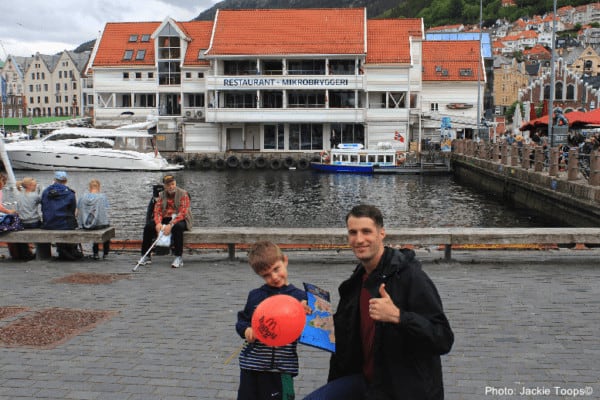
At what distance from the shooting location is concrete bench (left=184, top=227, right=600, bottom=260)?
10766mm

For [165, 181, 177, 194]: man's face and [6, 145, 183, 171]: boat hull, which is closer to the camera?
[165, 181, 177, 194]: man's face

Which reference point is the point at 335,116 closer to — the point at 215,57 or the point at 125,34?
the point at 215,57

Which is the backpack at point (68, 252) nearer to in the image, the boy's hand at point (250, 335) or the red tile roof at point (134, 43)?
the boy's hand at point (250, 335)

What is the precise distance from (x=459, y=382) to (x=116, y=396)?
9.25ft

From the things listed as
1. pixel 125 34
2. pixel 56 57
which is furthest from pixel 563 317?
pixel 56 57

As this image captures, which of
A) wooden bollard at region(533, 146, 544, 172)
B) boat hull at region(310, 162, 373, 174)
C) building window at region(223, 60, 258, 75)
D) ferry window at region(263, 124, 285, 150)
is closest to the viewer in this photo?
wooden bollard at region(533, 146, 544, 172)

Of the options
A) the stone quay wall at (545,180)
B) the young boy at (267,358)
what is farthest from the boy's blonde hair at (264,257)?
the stone quay wall at (545,180)

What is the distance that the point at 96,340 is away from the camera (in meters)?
6.73

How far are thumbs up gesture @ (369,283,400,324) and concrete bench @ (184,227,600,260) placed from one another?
7393 mm

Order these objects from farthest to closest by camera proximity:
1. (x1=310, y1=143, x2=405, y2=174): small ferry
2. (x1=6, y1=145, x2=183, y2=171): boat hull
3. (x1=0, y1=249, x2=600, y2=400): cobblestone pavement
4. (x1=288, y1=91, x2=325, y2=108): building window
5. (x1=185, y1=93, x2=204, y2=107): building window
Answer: (x1=185, y1=93, x2=204, y2=107): building window
(x1=288, y1=91, x2=325, y2=108): building window
(x1=6, y1=145, x2=183, y2=171): boat hull
(x1=310, y1=143, x2=405, y2=174): small ferry
(x1=0, y1=249, x2=600, y2=400): cobblestone pavement

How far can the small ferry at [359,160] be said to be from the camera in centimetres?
5134

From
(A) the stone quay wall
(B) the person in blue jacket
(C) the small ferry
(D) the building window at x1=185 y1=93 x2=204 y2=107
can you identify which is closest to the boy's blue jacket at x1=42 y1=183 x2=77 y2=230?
(B) the person in blue jacket

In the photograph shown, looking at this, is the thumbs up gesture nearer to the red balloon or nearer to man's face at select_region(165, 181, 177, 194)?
the red balloon

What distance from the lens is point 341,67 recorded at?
197 ft
